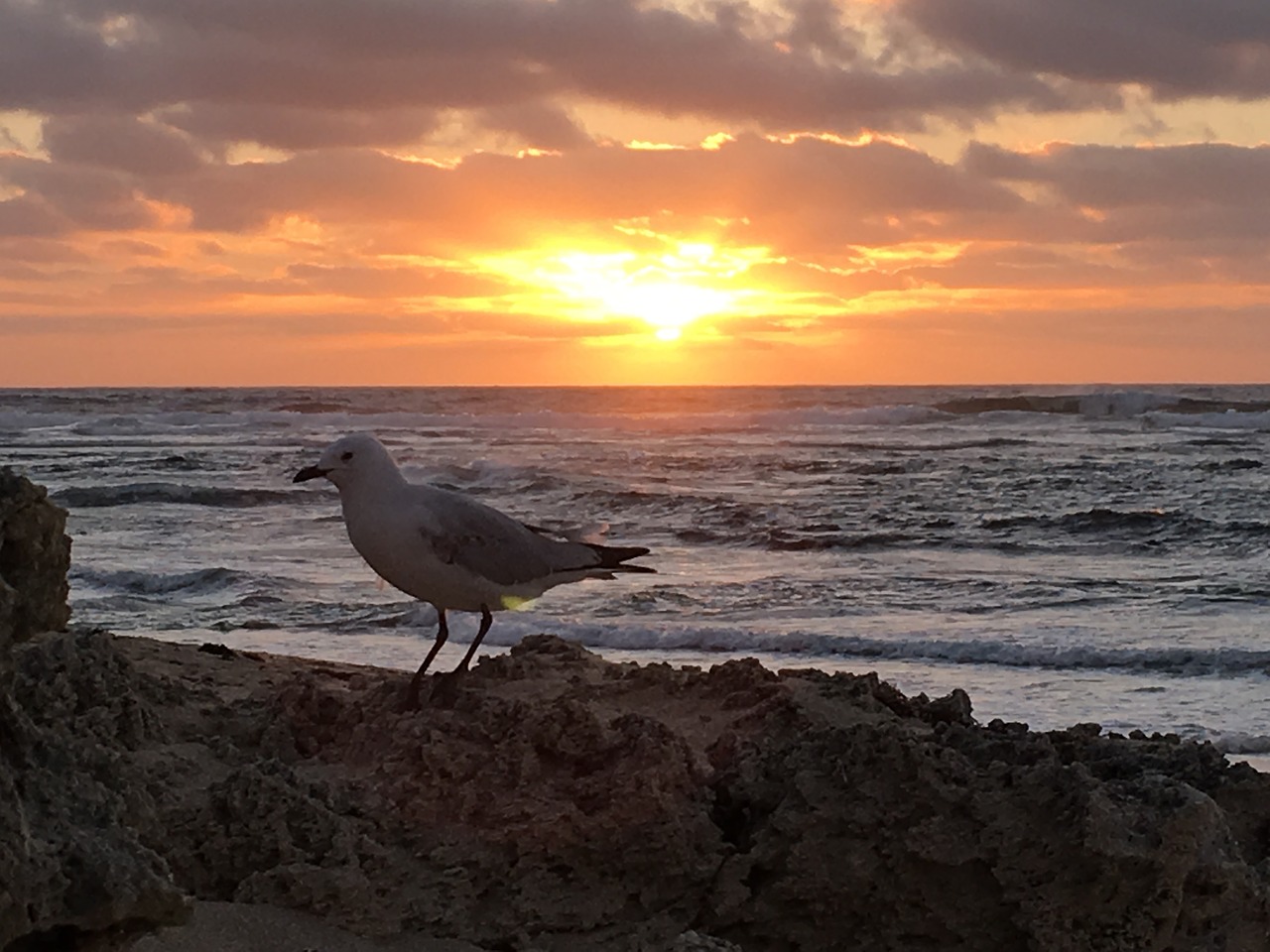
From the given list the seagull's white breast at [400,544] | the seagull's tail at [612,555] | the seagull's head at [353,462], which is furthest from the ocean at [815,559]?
the seagull's head at [353,462]

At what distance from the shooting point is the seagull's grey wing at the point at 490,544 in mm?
4477

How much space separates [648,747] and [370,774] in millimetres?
696

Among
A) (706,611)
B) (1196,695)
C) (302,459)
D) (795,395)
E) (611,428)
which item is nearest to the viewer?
(1196,695)

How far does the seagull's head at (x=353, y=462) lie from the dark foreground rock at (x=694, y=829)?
101 centimetres

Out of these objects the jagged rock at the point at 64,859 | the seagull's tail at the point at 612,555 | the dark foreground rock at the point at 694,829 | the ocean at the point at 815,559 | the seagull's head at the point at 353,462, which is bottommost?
the ocean at the point at 815,559

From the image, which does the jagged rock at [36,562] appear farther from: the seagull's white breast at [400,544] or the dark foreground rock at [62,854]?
the dark foreground rock at [62,854]

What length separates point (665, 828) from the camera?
3.24 metres

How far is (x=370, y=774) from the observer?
3.52m

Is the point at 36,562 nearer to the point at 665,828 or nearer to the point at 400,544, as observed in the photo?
the point at 400,544

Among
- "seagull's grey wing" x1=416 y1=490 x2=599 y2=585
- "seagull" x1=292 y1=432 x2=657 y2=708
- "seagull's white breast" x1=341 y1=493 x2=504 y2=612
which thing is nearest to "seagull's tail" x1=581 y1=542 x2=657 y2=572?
"seagull's grey wing" x1=416 y1=490 x2=599 y2=585

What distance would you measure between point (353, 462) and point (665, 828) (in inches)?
69.8

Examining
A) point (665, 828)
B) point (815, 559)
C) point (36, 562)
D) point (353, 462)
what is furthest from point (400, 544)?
point (815, 559)

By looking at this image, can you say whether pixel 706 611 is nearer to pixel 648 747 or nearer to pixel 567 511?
pixel 648 747

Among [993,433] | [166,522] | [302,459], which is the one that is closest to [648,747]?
[166,522]
